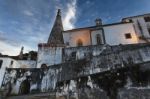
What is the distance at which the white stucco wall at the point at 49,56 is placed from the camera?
88.9 ft

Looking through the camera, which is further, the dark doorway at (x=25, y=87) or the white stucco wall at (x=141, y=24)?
the white stucco wall at (x=141, y=24)

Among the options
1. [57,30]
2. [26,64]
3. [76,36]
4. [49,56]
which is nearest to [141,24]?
[76,36]

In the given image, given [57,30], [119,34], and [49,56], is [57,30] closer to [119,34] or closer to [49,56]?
[49,56]

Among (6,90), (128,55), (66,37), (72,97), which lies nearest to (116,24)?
(66,37)

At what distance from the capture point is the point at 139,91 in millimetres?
4258

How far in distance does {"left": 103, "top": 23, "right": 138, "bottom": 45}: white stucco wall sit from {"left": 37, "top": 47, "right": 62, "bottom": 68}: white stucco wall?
10563 millimetres

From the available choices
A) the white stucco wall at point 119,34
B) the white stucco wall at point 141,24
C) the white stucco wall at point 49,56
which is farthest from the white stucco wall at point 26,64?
the white stucco wall at point 141,24

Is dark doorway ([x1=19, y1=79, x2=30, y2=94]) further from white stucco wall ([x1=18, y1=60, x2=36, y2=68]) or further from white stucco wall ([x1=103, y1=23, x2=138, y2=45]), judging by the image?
white stucco wall ([x1=103, y1=23, x2=138, y2=45])

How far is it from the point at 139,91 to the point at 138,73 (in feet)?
1.97

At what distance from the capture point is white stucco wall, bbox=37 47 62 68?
27100mm

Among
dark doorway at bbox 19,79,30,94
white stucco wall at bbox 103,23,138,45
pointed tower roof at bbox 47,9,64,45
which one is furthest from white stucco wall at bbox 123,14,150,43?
A: dark doorway at bbox 19,79,30,94

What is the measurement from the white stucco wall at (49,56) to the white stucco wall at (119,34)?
1056 centimetres

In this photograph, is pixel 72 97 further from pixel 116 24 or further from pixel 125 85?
pixel 116 24

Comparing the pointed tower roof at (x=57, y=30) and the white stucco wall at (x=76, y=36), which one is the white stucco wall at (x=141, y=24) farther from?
the pointed tower roof at (x=57, y=30)
